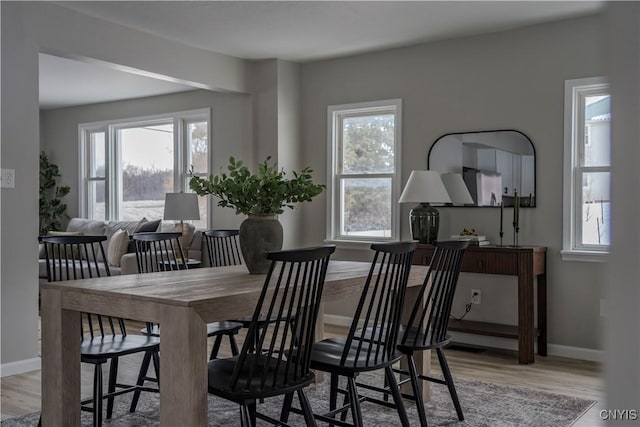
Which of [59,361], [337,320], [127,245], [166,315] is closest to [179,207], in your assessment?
[127,245]

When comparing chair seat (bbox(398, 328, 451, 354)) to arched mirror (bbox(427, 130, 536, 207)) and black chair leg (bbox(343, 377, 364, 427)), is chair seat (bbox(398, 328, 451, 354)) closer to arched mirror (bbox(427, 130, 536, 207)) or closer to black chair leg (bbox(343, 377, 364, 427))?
black chair leg (bbox(343, 377, 364, 427))

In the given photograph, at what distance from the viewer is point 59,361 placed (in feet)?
8.55

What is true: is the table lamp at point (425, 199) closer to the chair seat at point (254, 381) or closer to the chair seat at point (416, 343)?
the chair seat at point (416, 343)

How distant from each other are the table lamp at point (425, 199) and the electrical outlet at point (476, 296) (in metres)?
0.55

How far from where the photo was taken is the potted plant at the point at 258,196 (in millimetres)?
3002

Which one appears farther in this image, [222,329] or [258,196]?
[222,329]

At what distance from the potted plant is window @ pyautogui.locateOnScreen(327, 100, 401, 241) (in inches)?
101

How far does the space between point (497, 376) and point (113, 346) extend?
8.03 ft

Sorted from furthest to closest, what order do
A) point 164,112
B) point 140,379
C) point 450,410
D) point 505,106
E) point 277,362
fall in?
point 164,112 → point 505,106 → point 450,410 → point 140,379 → point 277,362

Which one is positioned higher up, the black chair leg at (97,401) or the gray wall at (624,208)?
the gray wall at (624,208)

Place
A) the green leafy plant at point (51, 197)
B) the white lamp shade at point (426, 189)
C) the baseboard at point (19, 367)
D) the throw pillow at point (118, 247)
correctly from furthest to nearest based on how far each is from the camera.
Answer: the green leafy plant at point (51, 197) → the throw pillow at point (118, 247) → the white lamp shade at point (426, 189) → the baseboard at point (19, 367)

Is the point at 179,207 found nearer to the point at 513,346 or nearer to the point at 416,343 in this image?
the point at 513,346

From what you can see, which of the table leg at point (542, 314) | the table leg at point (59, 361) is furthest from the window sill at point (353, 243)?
the table leg at point (59, 361)

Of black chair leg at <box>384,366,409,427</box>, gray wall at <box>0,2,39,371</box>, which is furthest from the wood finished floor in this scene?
black chair leg at <box>384,366,409,427</box>
